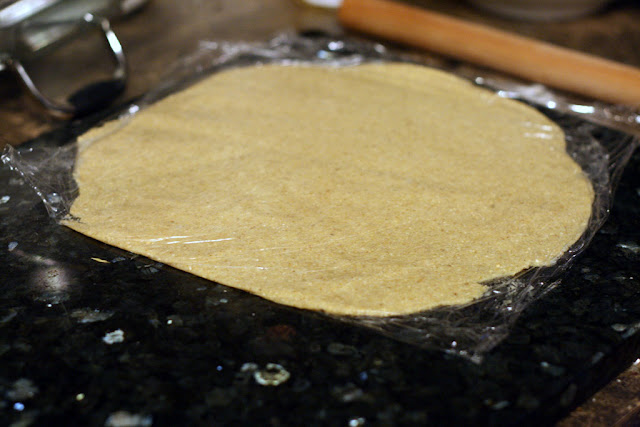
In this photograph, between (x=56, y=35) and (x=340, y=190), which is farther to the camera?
(x=56, y=35)

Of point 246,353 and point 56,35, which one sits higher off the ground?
point 56,35

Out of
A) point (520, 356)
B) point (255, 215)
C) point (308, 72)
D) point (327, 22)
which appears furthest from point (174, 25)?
point (520, 356)

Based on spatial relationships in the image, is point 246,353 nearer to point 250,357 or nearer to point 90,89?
point 250,357

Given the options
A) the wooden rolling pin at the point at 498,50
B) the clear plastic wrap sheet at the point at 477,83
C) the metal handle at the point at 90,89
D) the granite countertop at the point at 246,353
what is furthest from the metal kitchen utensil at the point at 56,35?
the wooden rolling pin at the point at 498,50

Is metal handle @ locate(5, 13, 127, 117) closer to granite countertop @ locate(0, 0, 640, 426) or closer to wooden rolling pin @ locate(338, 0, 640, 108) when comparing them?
granite countertop @ locate(0, 0, 640, 426)

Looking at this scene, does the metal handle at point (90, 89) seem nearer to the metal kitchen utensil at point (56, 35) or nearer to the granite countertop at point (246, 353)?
the metal kitchen utensil at point (56, 35)

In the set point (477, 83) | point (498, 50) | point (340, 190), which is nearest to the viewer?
point (340, 190)

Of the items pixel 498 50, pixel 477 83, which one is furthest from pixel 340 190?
pixel 498 50
